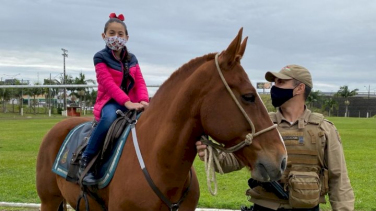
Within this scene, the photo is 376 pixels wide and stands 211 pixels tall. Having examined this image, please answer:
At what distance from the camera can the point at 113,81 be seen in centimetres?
356

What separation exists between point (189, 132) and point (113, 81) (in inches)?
47.9

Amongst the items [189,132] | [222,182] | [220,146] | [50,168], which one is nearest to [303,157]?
[220,146]

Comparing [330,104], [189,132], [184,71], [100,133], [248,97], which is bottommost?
[330,104]

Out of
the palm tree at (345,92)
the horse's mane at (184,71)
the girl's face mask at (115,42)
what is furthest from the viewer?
the palm tree at (345,92)

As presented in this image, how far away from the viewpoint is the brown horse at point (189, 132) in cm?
244

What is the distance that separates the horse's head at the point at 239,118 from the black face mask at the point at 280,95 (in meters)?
0.60

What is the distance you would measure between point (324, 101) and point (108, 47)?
310 feet

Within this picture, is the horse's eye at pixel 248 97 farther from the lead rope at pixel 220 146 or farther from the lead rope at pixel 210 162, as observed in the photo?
the lead rope at pixel 210 162

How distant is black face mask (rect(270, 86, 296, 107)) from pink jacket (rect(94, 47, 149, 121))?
4.45 ft

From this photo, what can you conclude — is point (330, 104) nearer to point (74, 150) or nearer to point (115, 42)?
point (74, 150)

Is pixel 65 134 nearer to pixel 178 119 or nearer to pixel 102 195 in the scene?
pixel 102 195

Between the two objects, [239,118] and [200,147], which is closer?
[239,118]

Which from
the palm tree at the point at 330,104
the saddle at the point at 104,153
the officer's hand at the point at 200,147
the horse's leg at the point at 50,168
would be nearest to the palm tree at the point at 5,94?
the horse's leg at the point at 50,168

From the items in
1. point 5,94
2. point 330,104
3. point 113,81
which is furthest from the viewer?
point 330,104
